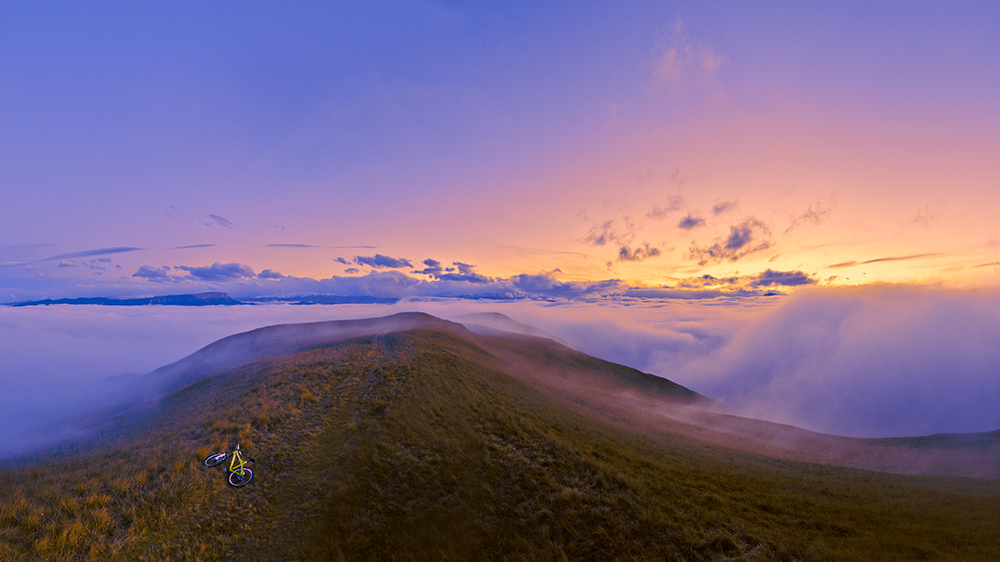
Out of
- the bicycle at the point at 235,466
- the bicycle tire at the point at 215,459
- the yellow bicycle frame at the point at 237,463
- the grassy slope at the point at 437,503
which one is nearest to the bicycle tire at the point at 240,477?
the bicycle at the point at 235,466

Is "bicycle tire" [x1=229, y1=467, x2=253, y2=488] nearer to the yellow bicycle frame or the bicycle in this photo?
the bicycle

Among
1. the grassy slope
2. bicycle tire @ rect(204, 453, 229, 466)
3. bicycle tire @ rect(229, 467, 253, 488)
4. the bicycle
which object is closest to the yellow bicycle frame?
the bicycle

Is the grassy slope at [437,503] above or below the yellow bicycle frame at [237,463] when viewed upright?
below

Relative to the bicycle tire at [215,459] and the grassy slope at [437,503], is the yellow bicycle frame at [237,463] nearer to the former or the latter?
the bicycle tire at [215,459]

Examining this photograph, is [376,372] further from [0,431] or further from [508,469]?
[0,431]

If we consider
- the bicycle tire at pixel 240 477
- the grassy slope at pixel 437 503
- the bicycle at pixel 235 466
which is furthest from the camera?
the bicycle at pixel 235 466

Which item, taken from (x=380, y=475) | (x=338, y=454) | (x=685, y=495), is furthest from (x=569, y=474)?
(x=338, y=454)

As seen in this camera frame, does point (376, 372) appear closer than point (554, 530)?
No
